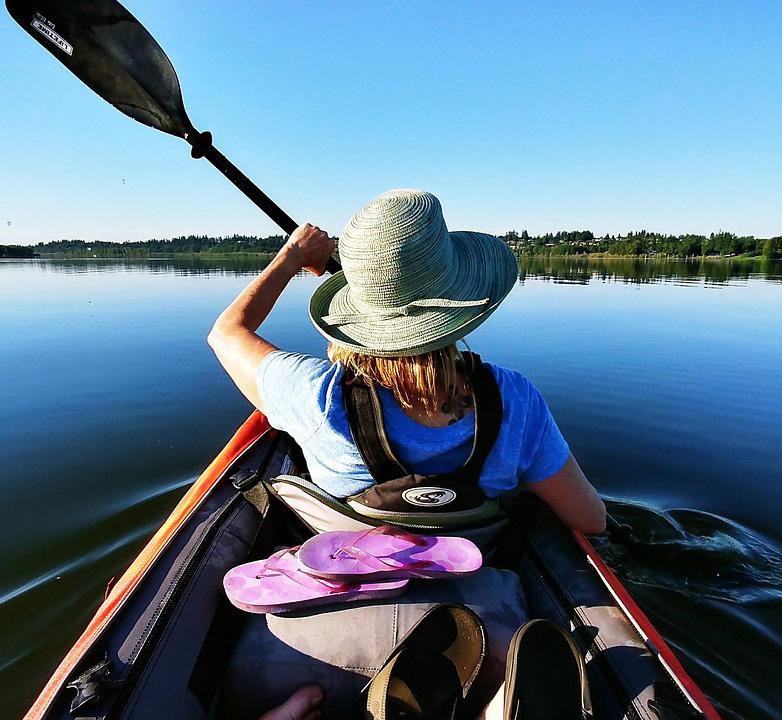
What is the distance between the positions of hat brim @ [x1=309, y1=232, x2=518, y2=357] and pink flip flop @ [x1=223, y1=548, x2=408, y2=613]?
72cm

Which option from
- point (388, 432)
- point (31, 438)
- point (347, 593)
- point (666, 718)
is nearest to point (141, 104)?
point (388, 432)

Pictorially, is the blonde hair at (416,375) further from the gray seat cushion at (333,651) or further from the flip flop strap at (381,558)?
the gray seat cushion at (333,651)

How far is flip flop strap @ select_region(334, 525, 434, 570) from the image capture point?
1.48 meters

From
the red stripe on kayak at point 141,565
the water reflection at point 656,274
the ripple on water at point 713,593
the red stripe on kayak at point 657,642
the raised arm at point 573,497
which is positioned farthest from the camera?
the water reflection at point 656,274

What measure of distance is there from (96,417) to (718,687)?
6.97 metres

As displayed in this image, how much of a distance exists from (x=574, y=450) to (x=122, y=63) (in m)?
5.35

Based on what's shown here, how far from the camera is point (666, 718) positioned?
4.49 feet

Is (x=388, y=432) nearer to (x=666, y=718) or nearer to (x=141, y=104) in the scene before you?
(x=666, y=718)

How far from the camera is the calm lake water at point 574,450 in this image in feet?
9.78

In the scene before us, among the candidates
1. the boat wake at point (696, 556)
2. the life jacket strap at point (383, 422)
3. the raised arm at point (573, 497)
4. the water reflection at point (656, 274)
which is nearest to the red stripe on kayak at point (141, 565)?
the life jacket strap at point (383, 422)

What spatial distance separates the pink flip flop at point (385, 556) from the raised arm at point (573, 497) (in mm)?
406

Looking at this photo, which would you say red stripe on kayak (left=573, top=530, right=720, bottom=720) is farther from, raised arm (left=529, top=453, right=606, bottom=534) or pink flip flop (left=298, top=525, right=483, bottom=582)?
pink flip flop (left=298, top=525, right=483, bottom=582)

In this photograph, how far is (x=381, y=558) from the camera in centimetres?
149

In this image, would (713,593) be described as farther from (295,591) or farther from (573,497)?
(295,591)
